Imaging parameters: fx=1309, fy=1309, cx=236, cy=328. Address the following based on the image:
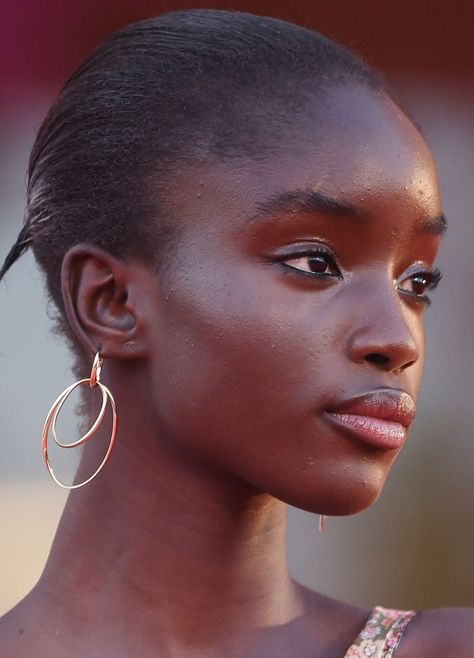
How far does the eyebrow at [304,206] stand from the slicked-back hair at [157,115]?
0.09 metres

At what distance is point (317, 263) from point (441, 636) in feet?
2.01

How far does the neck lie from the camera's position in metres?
1.90

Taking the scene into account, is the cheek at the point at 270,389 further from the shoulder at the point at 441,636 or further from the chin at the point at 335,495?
the shoulder at the point at 441,636

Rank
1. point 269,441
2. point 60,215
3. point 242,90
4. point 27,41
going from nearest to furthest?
1. point 269,441
2. point 242,90
3. point 60,215
4. point 27,41

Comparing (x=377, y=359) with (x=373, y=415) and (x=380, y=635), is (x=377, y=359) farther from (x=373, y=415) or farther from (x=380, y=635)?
(x=380, y=635)

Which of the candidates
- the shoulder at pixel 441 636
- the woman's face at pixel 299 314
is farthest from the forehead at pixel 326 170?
the shoulder at pixel 441 636

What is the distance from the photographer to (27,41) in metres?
3.71

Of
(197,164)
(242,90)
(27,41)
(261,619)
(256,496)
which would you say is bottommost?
(261,619)

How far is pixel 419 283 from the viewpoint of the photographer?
6.31 feet

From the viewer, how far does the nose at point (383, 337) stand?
1728 millimetres

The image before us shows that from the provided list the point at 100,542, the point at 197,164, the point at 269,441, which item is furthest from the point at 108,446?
the point at 197,164

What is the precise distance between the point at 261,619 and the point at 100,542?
0.27 metres

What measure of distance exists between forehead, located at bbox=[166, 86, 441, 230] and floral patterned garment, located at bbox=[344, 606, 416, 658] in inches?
24.8

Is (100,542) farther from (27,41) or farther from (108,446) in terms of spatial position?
(27,41)
